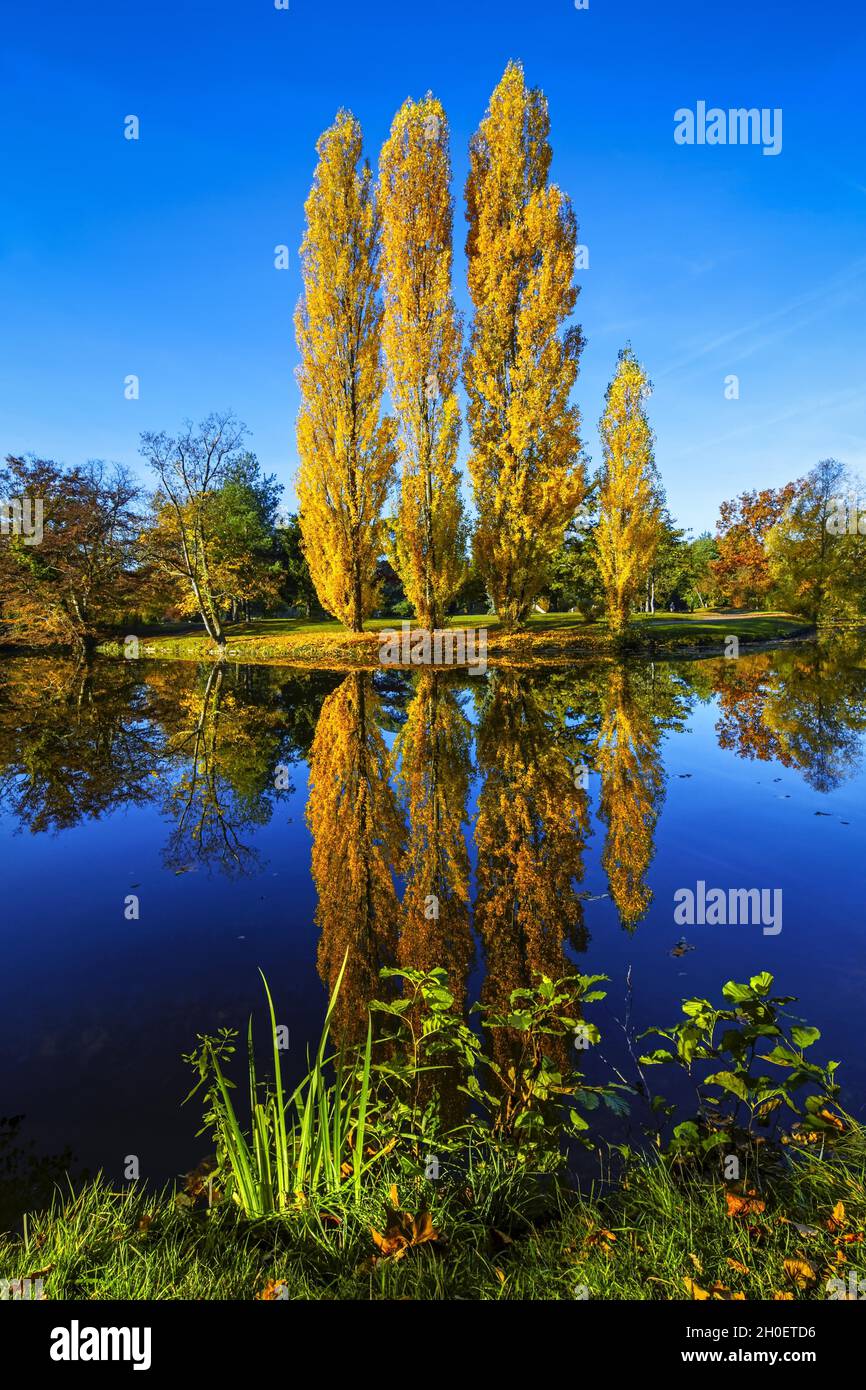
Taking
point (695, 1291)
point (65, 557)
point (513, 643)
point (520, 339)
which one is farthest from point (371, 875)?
point (65, 557)

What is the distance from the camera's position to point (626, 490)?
23516 mm

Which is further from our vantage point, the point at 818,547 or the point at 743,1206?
the point at 818,547

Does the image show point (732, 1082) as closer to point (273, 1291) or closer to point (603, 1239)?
point (603, 1239)

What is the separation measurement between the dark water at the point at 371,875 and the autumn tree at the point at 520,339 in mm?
11637

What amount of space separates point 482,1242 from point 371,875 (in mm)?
3248

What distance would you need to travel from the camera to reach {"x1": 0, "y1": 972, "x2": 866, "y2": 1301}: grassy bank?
5.65ft

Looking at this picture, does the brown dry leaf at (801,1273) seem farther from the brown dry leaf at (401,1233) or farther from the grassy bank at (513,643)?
the grassy bank at (513,643)

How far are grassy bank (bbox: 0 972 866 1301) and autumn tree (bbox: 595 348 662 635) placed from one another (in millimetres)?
23199

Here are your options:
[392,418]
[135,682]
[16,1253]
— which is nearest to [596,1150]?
[16,1253]

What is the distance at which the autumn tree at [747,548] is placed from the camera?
47.1m

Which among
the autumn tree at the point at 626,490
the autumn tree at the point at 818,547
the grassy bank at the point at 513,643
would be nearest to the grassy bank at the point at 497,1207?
the grassy bank at the point at 513,643

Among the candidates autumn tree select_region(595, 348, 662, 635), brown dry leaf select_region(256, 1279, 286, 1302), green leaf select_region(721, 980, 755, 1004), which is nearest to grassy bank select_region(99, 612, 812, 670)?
autumn tree select_region(595, 348, 662, 635)

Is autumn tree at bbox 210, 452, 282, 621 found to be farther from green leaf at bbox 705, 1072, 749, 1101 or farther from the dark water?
green leaf at bbox 705, 1072, 749, 1101
